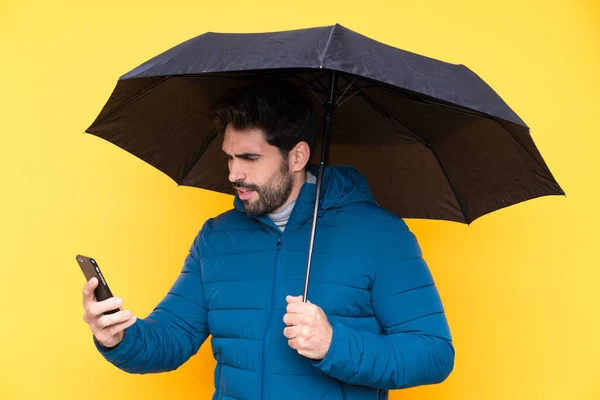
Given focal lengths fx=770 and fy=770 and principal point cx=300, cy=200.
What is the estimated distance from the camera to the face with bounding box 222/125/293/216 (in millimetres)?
2455

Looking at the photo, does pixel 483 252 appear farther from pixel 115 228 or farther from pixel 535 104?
pixel 115 228

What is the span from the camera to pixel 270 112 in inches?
99.0

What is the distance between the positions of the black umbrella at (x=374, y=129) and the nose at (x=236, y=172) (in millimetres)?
257

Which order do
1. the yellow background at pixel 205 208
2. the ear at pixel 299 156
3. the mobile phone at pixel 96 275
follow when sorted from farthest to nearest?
the yellow background at pixel 205 208, the ear at pixel 299 156, the mobile phone at pixel 96 275

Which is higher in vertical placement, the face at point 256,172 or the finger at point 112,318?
the face at point 256,172

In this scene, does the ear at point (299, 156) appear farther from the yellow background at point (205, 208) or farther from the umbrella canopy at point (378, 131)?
the yellow background at point (205, 208)

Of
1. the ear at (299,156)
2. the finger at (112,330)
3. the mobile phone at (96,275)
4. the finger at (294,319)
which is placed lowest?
the finger at (112,330)

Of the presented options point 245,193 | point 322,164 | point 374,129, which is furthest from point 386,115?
point 245,193

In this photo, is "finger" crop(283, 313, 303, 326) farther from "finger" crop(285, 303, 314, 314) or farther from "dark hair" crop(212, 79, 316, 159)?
"dark hair" crop(212, 79, 316, 159)

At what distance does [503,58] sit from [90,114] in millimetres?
1926

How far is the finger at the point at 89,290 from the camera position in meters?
2.05

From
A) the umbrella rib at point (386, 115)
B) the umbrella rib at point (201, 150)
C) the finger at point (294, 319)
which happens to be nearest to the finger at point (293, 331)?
the finger at point (294, 319)

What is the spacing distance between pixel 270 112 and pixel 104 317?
2.80 feet

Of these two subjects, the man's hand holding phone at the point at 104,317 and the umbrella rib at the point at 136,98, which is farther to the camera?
the umbrella rib at the point at 136,98
